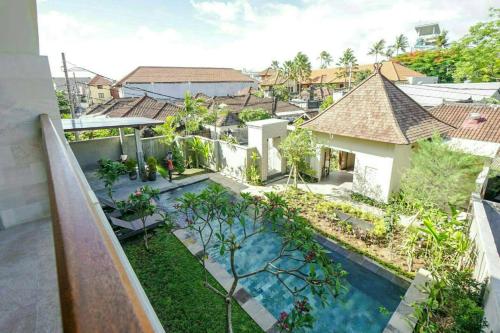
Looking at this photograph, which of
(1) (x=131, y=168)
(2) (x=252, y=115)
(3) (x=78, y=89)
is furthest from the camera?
(3) (x=78, y=89)

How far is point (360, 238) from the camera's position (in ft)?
29.7

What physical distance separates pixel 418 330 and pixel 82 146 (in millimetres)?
15922

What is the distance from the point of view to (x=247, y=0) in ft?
45.1

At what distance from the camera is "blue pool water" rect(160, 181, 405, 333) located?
620 cm

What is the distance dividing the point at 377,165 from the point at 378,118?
2.16 metres

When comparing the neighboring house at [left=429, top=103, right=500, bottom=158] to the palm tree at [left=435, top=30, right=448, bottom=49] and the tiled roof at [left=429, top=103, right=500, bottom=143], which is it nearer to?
the tiled roof at [left=429, top=103, right=500, bottom=143]

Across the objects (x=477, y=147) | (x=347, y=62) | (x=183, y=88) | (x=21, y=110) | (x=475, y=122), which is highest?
(x=347, y=62)

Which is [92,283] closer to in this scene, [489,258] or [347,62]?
[489,258]

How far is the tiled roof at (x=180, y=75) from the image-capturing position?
43469mm

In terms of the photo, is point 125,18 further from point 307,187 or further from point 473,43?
point 473,43

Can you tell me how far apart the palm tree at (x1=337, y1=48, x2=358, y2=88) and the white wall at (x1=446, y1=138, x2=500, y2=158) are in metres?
46.0

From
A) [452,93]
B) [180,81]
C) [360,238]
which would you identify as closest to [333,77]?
[180,81]

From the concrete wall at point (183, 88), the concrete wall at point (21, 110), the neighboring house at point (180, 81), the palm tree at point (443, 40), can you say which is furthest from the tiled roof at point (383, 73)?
the concrete wall at point (21, 110)

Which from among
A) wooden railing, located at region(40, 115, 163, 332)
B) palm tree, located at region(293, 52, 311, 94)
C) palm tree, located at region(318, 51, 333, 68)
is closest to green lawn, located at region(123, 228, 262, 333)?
wooden railing, located at region(40, 115, 163, 332)
